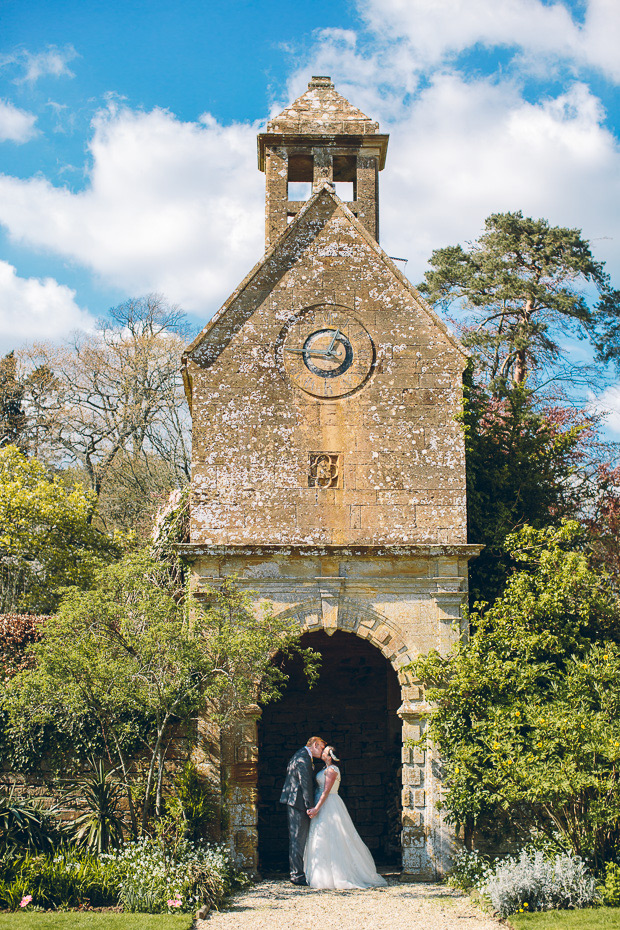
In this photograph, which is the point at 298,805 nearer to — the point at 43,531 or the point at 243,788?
the point at 243,788

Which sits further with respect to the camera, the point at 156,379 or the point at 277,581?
the point at 156,379

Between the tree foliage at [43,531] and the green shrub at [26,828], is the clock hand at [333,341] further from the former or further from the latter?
the tree foliage at [43,531]

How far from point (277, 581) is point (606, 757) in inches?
164

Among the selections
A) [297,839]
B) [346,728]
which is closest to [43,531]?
[346,728]

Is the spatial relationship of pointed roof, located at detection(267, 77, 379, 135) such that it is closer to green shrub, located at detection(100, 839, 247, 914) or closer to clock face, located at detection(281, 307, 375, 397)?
clock face, located at detection(281, 307, 375, 397)

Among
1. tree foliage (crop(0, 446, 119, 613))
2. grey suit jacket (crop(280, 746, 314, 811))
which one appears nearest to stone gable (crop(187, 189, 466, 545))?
grey suit jacket (crop(280, 746, 314, 811))

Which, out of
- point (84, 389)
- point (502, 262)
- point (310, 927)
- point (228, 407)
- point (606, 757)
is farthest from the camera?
point (84, 389)

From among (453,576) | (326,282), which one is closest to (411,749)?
(453,576)

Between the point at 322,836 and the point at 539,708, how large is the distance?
2.91 meters

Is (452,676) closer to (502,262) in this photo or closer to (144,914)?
(144,914)

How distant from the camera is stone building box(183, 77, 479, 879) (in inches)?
428

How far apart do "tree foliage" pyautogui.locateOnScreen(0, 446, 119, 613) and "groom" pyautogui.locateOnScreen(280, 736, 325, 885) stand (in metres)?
6.55

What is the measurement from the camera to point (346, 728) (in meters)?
14.1

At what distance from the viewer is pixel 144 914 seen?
338 inches
